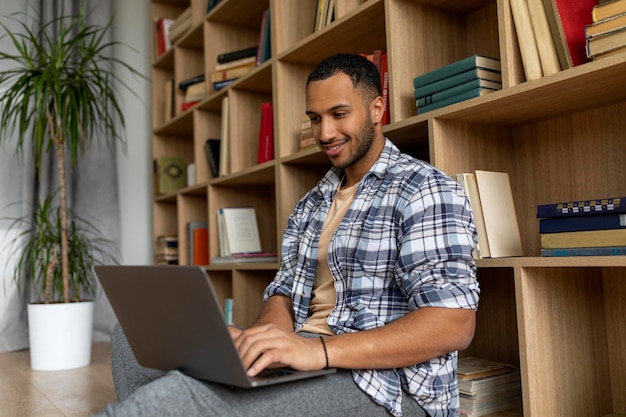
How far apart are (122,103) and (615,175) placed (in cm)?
293

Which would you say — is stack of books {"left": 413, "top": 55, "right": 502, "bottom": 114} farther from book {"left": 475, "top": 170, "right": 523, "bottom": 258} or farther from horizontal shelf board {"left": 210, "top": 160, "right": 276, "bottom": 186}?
horizontal shelf board {"left": 210, "top": 160, "right": 276, "bottom": 186}

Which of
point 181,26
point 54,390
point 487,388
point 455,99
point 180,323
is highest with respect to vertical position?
point 181,26

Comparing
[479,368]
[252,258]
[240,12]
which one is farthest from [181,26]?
[479,368]

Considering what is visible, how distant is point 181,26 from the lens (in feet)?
10.4

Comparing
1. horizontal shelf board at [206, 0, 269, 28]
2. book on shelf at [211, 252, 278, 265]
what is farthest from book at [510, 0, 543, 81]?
horizontal shelf board at [206, 0, 269, 28]

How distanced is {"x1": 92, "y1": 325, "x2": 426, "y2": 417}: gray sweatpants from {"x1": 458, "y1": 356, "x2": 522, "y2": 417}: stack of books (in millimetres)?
339

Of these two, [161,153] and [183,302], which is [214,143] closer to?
[161,153]

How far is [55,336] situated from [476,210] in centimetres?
204

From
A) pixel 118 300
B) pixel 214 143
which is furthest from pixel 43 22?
pixel 118 300

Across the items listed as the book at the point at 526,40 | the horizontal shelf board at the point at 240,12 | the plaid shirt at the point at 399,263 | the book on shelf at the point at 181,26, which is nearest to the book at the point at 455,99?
the book at the point at 526,40

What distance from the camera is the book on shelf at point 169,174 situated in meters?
3.31

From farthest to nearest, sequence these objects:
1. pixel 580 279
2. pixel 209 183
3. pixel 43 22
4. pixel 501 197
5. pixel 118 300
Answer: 1. pixel 43 22
2. pixel 209 183
3. pixel 501 197
4. pixel 580 279
5. pixel 118 300

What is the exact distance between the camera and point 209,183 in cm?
274

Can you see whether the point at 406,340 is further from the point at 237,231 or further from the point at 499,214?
the point at 237,231
